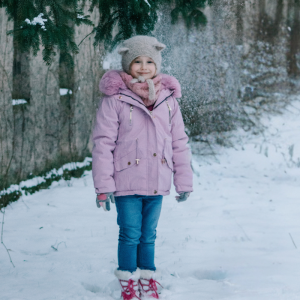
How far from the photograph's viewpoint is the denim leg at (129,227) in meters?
2.17

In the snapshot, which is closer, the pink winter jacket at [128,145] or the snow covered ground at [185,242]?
the pink winter jacket at [128,145]

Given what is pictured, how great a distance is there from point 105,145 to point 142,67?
55 centimetres

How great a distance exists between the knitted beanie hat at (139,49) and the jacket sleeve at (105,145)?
11.8 inches

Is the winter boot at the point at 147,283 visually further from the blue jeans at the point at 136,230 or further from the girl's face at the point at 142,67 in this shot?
the girl's face at the point at 142,67

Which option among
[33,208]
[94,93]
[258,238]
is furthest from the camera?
[94,93]

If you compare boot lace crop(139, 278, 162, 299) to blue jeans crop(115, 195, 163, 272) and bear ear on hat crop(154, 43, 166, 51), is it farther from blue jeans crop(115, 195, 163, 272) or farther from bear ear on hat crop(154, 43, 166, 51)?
bear ear on hat crop(154, 43, 166, 51)

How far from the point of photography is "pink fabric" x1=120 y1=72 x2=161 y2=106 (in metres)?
2.21

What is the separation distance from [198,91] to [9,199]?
409 centimetres

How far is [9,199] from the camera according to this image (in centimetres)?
415

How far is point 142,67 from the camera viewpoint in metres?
2.29

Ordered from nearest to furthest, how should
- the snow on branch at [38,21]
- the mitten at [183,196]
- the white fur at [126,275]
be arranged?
the white fur at [126,275] < the mitten at [183,196] < the snow on branch at [38,21]

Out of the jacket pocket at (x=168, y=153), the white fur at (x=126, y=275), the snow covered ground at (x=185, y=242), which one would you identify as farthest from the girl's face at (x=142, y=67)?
the snow covered ground at (x=185, y=242)

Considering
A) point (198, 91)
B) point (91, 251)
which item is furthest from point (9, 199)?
point (198, 91)

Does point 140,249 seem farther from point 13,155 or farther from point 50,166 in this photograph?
point 50,166
